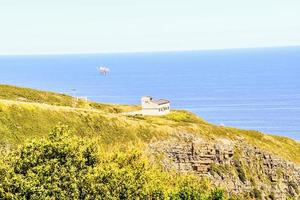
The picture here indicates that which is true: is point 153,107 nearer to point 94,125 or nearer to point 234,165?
point 234,165

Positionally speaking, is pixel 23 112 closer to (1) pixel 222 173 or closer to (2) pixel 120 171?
(1) pixel 222 173

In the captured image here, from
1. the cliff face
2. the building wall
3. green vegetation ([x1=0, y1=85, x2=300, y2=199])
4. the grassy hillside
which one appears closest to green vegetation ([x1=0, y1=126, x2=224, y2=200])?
green vegetation ([x1=0, y1=85, x2=300, y2=199])

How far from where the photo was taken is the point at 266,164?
121 metres

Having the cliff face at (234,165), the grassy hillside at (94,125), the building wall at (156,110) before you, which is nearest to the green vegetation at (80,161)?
the grassy hillside at (94,125)

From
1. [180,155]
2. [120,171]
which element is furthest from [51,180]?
[180,155]

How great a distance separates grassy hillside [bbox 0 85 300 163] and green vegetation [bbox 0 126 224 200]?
27.2m

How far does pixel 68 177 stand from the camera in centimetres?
5078

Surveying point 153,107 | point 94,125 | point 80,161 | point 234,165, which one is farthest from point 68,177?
point 153,107

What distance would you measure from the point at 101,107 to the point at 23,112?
41.7m

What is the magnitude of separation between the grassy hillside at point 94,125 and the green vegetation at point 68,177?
2715cm

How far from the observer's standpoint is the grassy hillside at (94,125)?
96.6 m

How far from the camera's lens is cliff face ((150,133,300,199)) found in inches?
4286

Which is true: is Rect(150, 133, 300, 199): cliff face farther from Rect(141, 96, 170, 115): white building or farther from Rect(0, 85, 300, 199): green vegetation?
Rect(141, 96, 170, 115): white building

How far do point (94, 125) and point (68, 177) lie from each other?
188ft
